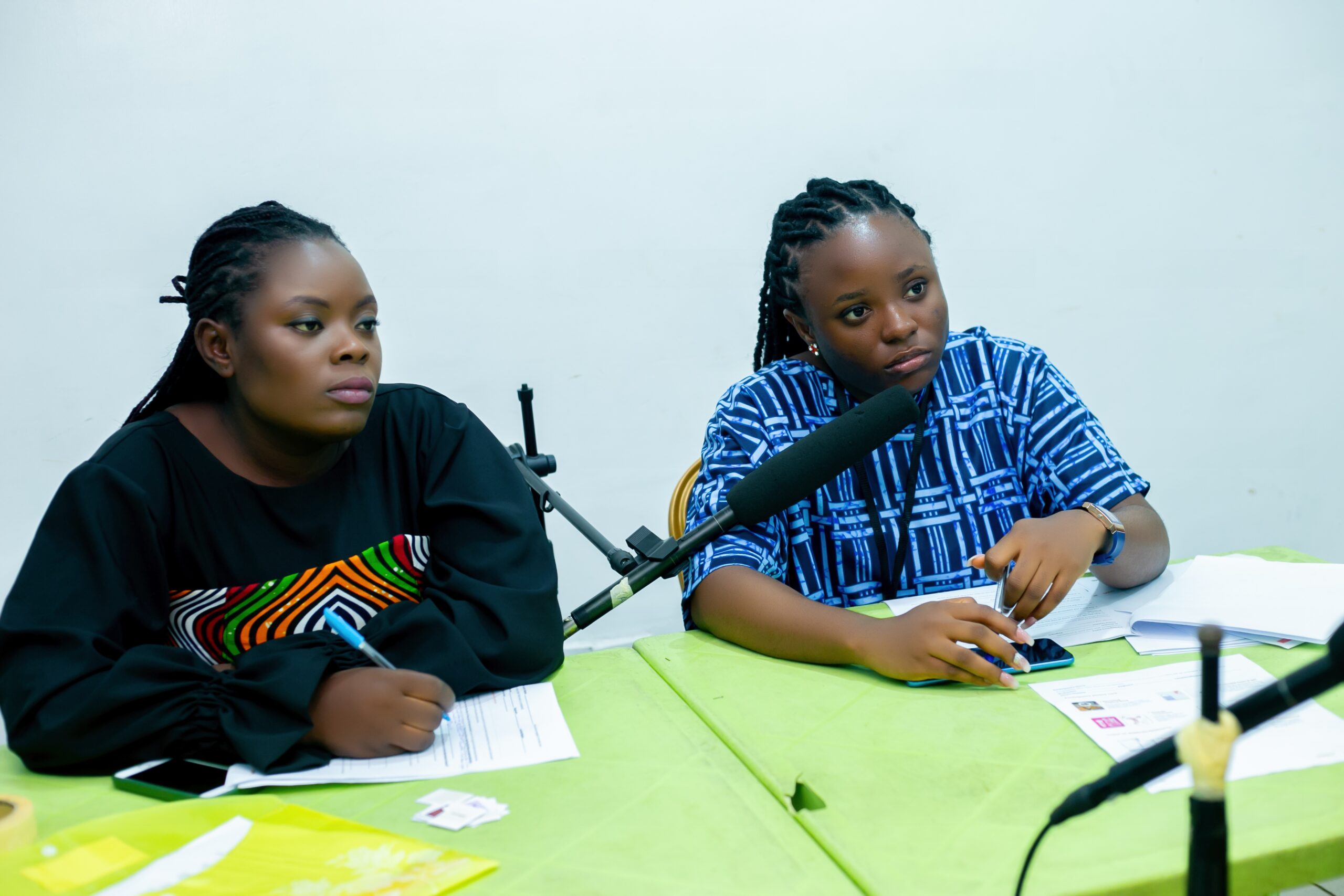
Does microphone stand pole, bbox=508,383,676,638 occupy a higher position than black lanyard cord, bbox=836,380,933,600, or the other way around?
microphone stand pole, bbox=508,383,676,638

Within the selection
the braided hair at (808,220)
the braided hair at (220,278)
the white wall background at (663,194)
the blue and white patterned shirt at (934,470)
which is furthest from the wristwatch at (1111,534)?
the white wall background at (663,194)

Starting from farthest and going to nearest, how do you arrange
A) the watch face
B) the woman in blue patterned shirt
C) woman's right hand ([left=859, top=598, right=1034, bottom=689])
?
1. the woman in blue patterned shirt
2. the watch face
3. woman's right hand ([left=859, top=598, right=1034, bottom=689])

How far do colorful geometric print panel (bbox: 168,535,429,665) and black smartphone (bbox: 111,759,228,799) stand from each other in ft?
0.72

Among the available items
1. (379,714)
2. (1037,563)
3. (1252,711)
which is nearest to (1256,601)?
(1037,563)

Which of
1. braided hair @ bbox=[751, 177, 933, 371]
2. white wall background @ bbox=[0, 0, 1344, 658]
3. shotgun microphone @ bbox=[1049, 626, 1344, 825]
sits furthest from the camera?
white wall background @ bbox=[0, 0, 1344, 658]

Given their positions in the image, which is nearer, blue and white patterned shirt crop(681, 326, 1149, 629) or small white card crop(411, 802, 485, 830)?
small white card crop(411, 802, 485, 830)

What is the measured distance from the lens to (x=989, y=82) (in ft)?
9.19

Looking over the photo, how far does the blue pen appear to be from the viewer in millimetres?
985

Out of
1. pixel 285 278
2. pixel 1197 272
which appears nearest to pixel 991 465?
pixel 285 278

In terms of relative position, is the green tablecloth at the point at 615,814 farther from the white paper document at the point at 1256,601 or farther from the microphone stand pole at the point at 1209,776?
the white paper document at the point at 1256,601

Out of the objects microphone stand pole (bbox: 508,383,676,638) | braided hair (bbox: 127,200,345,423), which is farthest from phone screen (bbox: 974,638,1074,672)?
braided hair (bbox: 127,200,345,423)

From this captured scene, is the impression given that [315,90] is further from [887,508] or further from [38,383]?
[887,508]

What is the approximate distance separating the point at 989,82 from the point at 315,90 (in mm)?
1748

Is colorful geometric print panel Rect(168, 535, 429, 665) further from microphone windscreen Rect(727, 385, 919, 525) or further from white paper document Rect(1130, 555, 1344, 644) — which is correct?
white paper document Rect(1130, 555, 1344, 644)
